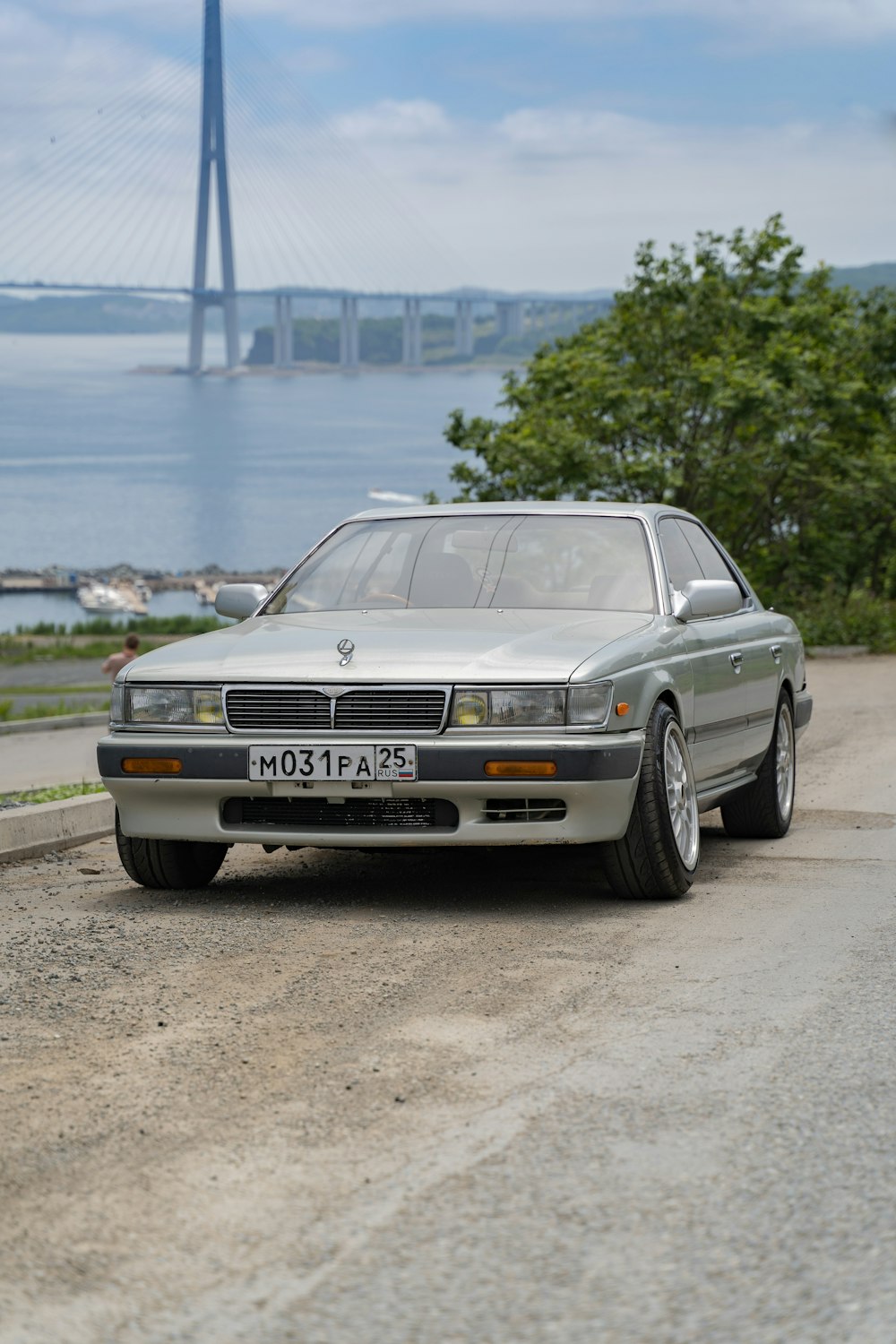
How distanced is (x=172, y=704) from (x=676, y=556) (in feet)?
8.33

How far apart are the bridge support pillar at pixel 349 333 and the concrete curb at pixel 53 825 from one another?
3713 inches

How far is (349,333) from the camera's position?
4050 inches

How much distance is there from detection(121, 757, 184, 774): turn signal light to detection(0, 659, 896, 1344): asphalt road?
1.63 ft

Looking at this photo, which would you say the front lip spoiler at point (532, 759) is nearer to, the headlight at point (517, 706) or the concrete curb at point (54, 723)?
the headlight at point (517, 706)

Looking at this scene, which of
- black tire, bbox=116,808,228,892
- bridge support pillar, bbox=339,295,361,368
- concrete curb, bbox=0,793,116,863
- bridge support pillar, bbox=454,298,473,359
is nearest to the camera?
black tire, bbox=116,808,228,892

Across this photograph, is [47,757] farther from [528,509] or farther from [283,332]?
[283,332]

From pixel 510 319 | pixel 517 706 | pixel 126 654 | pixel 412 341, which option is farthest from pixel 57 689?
pixel 412 341

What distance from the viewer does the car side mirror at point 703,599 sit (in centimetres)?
740

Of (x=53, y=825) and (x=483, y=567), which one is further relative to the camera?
(x=53, y=825)

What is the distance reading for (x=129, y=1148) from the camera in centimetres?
364

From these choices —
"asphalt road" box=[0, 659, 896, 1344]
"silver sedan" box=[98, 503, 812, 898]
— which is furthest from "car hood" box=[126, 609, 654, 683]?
"asphalt road" box=[0, 659, 896, 1344]

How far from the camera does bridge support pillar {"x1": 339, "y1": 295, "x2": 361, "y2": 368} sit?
102438mm

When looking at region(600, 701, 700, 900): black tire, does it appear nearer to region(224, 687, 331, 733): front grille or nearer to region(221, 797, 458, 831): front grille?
region(221, 797, 458, 831): front grille

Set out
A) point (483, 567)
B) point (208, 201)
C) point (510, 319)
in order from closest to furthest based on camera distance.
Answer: point (483, 567) < point (208, 201) < point (510, 319)
